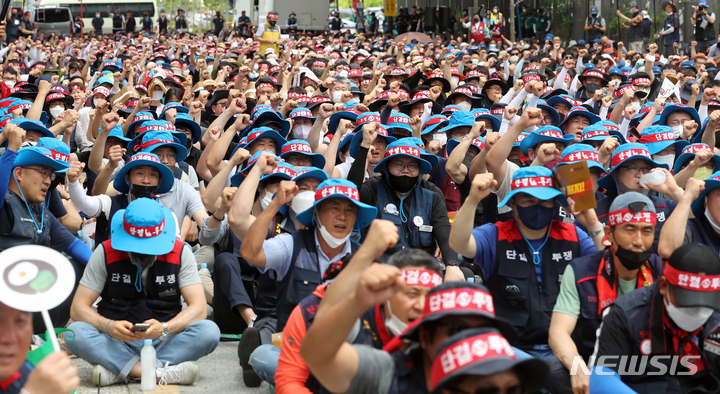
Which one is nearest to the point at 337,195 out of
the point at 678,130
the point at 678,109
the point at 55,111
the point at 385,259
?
the point at 385,259

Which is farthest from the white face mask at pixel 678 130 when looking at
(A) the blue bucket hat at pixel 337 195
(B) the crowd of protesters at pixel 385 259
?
(A) the blue bucket hat at pixel 337 195

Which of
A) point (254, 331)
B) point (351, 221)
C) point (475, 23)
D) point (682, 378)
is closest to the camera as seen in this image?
point (682, 378)

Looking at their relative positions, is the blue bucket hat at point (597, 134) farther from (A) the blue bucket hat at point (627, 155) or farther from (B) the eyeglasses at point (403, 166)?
(B) the eyeglasses at point (403, 166)

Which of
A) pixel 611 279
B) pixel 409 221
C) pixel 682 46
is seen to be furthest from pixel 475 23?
pixel 611 279

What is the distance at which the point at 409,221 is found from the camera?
6.67m

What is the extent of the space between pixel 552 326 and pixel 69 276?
276 centimetres

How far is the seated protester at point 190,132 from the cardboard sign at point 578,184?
5442mm

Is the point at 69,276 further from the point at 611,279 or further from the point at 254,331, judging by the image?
the point at 611,279

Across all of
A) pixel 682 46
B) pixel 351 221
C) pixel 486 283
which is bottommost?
pixel 486 283

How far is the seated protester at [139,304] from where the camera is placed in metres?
5.37

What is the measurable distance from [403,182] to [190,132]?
4149 mm

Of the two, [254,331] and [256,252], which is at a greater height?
[256,252]

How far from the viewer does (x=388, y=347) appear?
3.24 meters

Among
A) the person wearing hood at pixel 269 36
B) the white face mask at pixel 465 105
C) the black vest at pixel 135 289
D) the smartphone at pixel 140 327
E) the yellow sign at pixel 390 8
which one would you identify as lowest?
the smartphone at pixel 140 327
